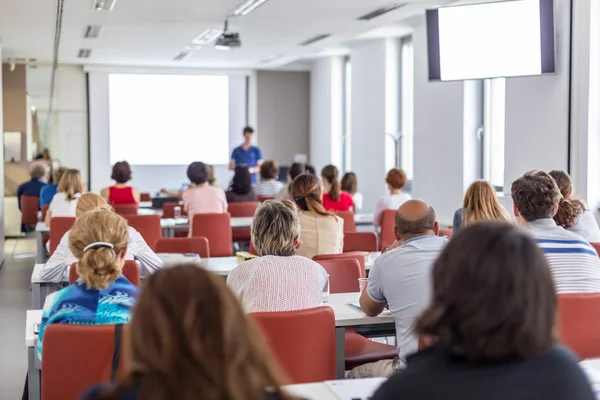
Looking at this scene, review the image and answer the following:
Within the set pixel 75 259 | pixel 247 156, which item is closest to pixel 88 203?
pixel 75 259

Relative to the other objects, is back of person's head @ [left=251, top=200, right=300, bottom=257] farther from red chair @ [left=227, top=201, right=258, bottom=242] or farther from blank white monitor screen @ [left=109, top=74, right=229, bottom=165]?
blank white monitor screen @ [left=109, top=74, right=229, bottom=165]

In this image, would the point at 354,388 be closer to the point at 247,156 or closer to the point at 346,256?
the point at 346,256

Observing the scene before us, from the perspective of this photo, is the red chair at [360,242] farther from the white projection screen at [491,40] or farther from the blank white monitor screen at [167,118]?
the blank white monitor screen at [167,118]

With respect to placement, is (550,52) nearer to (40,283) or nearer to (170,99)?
(40,283)

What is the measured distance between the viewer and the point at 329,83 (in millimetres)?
15391

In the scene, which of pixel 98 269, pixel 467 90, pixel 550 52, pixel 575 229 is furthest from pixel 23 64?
pixel 98 269

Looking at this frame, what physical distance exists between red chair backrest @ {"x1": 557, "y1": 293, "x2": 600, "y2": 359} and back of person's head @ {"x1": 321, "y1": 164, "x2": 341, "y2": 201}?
518 cm

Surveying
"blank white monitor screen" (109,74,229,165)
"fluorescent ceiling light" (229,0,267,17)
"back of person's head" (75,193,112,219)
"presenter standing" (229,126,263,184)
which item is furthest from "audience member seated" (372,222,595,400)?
"blank white monitor screen" (109,74,229,165)

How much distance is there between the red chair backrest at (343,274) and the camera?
15.3 ft

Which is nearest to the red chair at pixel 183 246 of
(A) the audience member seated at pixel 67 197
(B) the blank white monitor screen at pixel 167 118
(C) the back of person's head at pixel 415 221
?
(A) the audience member seated at pixel 67 197

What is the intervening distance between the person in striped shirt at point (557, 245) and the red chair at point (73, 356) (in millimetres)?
1929

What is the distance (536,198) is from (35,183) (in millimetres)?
10003

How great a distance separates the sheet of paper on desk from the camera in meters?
2.48

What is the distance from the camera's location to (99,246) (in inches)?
122
